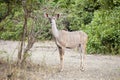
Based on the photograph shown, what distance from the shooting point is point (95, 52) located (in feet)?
63.5

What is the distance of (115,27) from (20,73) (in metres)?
9.35

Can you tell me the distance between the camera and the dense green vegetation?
11.7m

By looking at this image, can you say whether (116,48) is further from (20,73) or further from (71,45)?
(20,73)

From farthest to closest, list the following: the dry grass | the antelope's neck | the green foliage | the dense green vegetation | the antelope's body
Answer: the green foliage, the antelope's body, the antelope's neck, the dense green vegetation, the dry grass

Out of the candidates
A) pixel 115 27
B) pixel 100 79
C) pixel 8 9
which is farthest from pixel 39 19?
pixel 115 27

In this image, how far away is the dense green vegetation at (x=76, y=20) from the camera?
38.5 feet

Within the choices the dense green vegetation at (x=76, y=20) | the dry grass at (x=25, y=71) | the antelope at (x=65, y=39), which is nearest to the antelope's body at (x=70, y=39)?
the antelope at (x=65, y=39)

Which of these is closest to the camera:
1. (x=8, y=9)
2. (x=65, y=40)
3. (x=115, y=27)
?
(x=8, y=9)

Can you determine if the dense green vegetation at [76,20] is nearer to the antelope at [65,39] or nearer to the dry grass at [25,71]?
the antelope at [65,39]

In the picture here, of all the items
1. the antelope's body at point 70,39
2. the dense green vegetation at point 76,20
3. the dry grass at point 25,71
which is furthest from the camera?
the antelope's body at point 70,39

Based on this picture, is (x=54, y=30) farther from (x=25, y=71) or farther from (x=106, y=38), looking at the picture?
(x=106, y=38)

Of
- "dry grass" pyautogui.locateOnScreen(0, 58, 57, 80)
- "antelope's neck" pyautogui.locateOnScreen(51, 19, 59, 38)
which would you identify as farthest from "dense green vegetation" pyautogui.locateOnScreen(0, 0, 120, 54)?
"dry grass" pyautogui.locateOnScreen(0, 58, 57, 80)

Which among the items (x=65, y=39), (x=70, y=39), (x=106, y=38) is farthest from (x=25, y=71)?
(x=106, y=38)

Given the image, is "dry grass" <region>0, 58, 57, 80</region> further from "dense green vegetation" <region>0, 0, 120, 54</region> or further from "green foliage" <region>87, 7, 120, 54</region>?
"green foliage" <region>87, 7, 120, 54</region>
